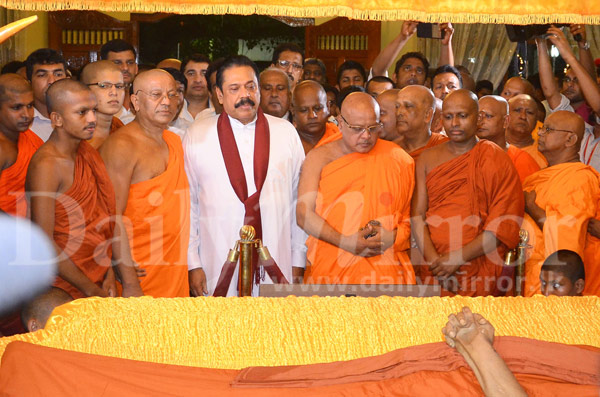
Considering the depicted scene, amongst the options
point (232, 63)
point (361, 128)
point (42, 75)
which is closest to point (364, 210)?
point (361, 128)

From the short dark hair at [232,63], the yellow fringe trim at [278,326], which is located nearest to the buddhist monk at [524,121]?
the short dark hair at [232,63]

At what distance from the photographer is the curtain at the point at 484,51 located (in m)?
8.41

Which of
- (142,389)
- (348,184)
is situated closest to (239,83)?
(348,184)

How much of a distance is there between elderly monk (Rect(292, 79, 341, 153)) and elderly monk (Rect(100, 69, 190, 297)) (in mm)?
746

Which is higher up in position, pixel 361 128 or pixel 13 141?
pixel 361 128

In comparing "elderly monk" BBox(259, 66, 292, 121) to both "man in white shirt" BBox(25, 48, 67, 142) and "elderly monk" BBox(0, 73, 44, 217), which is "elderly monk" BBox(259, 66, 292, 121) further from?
"elderly monk" BBox(0, 73, 44, 217)

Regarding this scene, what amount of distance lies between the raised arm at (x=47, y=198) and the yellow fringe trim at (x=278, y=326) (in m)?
0.64

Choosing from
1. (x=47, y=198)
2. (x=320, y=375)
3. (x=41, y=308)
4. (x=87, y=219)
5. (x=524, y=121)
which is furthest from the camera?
(x=524, y=121)

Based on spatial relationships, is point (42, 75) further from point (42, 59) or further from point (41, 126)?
point (41, 126)

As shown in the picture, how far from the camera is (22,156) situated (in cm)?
360

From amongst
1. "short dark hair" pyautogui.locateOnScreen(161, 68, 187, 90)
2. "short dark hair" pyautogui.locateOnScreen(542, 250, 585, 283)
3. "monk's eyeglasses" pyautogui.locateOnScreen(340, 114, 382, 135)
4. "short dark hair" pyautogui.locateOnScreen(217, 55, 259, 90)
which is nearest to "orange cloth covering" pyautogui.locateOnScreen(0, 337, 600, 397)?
"short dark hair" pyautogui.locateOnScreen(542, 250, 585, 283)

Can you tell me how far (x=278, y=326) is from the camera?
2.61 m

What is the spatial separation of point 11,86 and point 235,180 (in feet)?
3.93

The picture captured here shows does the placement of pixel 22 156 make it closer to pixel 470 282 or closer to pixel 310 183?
pixel 310 183
